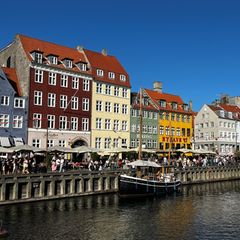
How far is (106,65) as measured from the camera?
225ft

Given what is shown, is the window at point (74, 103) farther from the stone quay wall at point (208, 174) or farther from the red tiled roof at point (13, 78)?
the stone quay wall at point (208, 174)

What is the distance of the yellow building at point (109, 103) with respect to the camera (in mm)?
64812

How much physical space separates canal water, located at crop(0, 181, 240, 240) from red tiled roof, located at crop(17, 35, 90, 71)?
26905 millimetres

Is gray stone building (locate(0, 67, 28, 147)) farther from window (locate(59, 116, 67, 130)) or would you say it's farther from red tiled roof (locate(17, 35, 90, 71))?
window (locate(59, 116, 67, 130))

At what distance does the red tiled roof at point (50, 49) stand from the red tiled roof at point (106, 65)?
188cm

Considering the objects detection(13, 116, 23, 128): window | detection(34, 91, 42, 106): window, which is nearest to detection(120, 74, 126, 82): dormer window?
detection(34, 91, 42, 106): window

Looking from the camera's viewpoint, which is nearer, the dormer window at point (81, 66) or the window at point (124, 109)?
the dormer window at point (81, 66)

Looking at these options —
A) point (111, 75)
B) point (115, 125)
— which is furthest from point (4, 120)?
point (111, 75)

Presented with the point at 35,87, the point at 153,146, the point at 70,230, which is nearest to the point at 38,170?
the point at 70,230

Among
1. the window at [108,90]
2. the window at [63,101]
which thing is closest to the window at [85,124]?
the window at [63,101]

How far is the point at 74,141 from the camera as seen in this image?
6075 cm

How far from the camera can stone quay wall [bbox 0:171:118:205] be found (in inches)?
1378

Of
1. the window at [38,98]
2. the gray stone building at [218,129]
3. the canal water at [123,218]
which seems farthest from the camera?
the gray stone building at [218,129]

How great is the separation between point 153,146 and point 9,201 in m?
44.5
